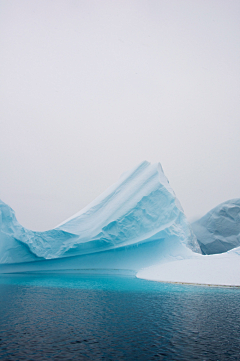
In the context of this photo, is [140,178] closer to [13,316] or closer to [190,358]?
[13,316]

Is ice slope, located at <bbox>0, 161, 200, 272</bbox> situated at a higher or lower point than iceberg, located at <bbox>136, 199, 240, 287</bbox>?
higher

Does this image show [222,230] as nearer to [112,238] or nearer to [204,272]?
[112,238]

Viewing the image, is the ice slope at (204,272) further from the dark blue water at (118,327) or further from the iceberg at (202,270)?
the dark blue water at (118,327)

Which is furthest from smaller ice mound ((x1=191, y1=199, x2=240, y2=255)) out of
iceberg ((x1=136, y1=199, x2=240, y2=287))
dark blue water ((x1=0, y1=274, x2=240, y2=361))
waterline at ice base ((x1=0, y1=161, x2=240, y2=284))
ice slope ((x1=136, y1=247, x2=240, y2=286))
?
dark blue water ((x1=0, y1=274, x2=240, y2=361))

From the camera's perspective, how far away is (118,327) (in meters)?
4.17

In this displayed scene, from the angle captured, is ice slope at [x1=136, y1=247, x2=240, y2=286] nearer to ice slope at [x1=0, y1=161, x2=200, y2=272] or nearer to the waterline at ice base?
the waterline at ice base

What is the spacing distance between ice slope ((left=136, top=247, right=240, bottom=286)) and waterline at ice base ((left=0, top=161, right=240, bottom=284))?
201 cm

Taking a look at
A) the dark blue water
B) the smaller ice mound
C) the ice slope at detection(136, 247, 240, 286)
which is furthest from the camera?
the smaller ice mound

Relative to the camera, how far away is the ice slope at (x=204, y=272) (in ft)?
29.7

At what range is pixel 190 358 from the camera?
9.89ft

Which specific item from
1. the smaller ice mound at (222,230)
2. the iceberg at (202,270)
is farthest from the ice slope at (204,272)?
the smaller ice mound at (222,230)

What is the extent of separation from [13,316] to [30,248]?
29.6ft

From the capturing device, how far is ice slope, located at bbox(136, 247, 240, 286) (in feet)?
29.7

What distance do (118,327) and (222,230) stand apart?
59.6 ft
